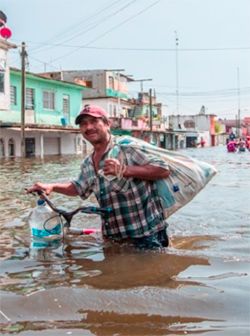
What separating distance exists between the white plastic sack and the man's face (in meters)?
0.16

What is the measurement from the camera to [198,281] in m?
4.52

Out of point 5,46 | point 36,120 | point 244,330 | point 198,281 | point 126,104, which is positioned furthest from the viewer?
point 126,104

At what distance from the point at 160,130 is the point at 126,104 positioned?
9593 millimetres

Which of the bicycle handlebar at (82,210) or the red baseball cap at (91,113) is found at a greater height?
the red baseball cap at (91,113)

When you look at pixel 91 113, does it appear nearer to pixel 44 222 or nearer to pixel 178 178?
pixel 178 178

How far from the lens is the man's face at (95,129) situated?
484cm

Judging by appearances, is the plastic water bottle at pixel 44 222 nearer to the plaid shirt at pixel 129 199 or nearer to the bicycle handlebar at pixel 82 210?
the bicycle handlebar at pixel 82 210

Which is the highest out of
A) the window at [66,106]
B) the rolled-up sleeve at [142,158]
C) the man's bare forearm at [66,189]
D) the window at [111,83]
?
the window at [111,83]

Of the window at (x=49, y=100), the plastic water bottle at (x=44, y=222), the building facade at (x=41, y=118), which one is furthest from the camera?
the window at (x=49, y=100)

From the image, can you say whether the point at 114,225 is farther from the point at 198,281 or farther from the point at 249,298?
the point at 249,298

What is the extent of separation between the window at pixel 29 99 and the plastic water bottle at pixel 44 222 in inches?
1383

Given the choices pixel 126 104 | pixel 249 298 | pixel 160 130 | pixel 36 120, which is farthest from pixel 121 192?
pixel 160 130

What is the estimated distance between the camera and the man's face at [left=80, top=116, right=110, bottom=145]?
4.84 meters

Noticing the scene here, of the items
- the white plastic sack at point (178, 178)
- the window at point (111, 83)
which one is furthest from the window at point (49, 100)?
the white plastic sack at point (178, 178)
